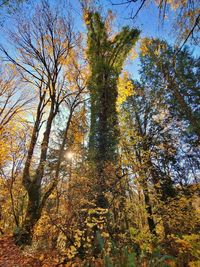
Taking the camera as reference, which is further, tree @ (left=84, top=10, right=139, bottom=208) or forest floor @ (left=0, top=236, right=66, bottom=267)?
tree @ (left=84, top=10, right=139, bottom=208)

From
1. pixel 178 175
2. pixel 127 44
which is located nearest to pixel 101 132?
pixel 127 44

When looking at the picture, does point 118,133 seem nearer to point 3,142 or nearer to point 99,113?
point 99,113

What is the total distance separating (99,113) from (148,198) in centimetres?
447

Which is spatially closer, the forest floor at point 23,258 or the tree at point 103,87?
the forest floor at point 23,258

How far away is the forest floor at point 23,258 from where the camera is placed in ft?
17.7

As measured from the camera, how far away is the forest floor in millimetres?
5380

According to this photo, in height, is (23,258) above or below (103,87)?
below

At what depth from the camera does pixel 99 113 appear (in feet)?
32.5

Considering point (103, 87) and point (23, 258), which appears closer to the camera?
point (23, 258)

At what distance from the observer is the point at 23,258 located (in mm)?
5883

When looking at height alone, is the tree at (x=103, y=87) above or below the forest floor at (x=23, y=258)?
above

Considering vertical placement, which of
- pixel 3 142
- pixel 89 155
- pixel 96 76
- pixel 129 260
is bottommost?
pixel 129 260

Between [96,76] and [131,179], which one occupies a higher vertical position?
[96,76]

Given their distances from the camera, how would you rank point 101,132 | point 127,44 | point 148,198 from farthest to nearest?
point 127,44 → point 101,132 → point 148,198
